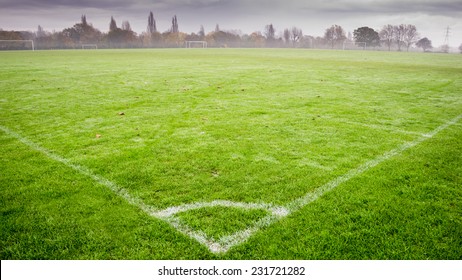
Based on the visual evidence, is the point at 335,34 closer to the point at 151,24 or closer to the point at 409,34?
the point at 409,34

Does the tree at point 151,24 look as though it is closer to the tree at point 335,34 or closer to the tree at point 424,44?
the tree at point 335,34

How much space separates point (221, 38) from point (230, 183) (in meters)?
148

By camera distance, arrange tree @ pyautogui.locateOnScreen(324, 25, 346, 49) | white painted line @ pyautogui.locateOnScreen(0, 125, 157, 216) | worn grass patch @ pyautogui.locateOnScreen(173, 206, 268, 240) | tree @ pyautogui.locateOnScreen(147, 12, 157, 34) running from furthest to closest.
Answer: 1. tree @ pyautogui.locateOnScreen(147, 12, 157, 34)
2. tree @ pyautogui.locateOnScreen(324, 25, 346, 49)
3. white painted line @ pyautogui.locateOnScreen(0, 125, 157, 216)
4. worn grass patch @ pyautogui.locateOnScreen(173, 206, 268, 240)

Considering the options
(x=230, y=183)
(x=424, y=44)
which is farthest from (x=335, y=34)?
(x=230, y=183)

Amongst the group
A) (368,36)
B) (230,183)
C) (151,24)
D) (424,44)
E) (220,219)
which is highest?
(151,24)

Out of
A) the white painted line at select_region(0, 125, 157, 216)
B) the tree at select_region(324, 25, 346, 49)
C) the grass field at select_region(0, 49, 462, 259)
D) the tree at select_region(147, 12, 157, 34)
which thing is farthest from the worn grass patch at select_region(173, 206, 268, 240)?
the tree at select_region(147, 12, 157, 34)

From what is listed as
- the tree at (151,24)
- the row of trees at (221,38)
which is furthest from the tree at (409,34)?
the tree at (151,24)

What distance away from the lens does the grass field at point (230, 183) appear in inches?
116

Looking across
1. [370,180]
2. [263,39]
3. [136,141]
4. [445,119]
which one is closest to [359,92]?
[445,119]

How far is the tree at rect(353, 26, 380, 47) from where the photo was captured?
131875 millimetres

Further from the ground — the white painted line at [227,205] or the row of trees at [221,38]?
the row of trees at [221,38]

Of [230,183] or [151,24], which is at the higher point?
[151,24]

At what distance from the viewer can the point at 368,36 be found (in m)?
132

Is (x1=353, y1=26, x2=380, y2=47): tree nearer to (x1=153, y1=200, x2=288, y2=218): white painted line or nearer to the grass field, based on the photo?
the grass field
